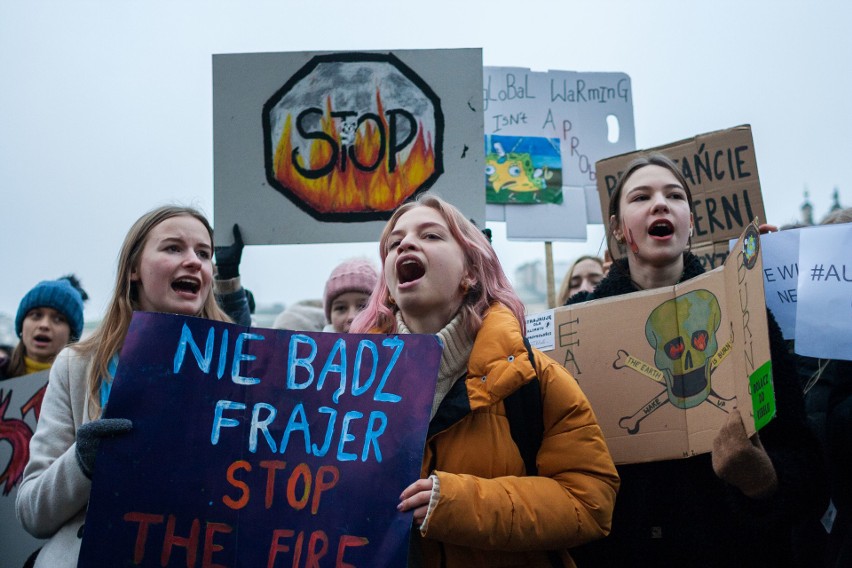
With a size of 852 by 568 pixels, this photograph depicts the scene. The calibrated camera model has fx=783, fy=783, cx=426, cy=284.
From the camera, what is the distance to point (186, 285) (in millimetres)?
2533

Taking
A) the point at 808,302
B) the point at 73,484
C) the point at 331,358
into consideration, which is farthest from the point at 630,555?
the point at 73,484

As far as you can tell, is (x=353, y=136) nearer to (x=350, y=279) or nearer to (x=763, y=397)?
(x=350, y=279)

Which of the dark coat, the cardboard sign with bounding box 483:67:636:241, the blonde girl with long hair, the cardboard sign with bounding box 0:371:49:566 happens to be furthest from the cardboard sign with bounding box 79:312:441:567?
the cardboard sign with bounding box 483:67:636:241

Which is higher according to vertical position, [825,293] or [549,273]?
[549,273]

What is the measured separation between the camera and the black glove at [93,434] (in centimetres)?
194

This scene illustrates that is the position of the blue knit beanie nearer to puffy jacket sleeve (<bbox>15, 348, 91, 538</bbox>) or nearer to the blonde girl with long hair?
the blonde girl with long hair

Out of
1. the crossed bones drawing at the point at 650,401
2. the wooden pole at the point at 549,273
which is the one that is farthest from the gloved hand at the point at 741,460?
the wooden pole at the point at 549,273

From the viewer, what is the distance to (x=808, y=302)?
7.91ft

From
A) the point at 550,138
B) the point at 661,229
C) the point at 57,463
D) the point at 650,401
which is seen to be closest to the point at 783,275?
the point at 661,229

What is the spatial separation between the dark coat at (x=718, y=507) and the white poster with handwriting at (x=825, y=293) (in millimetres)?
153

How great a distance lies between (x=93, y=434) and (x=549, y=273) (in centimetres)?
305

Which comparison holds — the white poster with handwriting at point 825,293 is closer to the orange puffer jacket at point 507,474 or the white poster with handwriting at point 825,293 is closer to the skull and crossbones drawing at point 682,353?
the skull and crossbones drawing at point 682,353

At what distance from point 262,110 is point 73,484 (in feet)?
6.59

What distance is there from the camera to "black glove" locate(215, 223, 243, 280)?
327 cm
